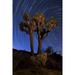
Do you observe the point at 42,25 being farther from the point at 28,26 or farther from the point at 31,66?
the point at 31,66

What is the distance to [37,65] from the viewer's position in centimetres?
162

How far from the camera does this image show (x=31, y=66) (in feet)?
5.28

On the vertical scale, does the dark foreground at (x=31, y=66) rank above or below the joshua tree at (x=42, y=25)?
below

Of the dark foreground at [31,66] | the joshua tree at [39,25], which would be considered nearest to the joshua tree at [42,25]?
the joshua tree at [39,25]

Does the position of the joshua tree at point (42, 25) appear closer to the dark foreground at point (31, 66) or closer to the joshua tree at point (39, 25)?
the joshua tree at point (39, 25)

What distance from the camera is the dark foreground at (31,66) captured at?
62.9 inches

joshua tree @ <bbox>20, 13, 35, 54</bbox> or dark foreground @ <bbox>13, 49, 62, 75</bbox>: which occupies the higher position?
joshua tree @ <bbox>20, 13, 35, 54</bbox>

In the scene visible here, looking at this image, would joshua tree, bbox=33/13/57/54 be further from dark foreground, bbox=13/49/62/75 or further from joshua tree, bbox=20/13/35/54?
dark foreground, bbox=13/49/62/75

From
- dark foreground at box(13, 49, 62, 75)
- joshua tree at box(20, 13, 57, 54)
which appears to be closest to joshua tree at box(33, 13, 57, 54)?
joshua tree at box(20, 13, 57, 54)

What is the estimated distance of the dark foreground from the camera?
1599 millimetres

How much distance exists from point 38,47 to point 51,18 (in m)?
0.25

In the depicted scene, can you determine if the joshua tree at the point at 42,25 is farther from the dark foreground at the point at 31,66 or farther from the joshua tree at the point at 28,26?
the dark foreground at the point at 31,66
